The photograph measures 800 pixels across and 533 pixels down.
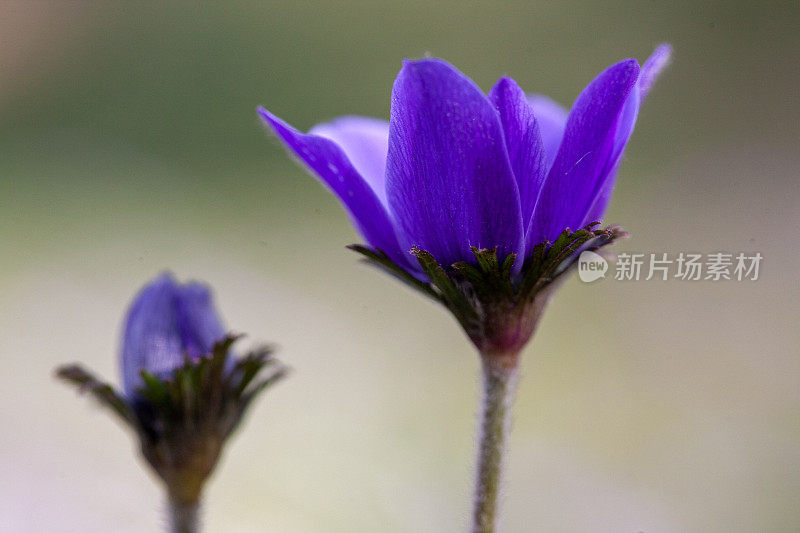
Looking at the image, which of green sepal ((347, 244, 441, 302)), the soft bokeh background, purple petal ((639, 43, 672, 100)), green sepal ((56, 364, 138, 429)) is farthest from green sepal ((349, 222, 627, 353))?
the soft bokeh background

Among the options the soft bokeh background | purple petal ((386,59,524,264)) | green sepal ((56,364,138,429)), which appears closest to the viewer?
purple petal ((386,59,524,264))

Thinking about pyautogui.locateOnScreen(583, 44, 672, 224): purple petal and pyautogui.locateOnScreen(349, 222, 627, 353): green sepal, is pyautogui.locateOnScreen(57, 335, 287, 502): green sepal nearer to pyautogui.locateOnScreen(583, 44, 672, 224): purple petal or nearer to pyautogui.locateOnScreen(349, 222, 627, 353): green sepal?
pyautogui.locateOnScreen(349, 222, 627, 353): green sepal

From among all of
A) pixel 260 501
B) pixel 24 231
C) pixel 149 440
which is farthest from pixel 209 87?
pixel 149 440

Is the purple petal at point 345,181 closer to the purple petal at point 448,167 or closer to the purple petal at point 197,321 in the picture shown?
the purple petal at point 448,167

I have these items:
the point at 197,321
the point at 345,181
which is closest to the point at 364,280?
the point at 197,321

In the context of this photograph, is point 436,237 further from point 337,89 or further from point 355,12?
point 355,12

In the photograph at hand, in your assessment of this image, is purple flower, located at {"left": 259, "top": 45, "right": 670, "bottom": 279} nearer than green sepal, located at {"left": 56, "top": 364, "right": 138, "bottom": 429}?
Yes

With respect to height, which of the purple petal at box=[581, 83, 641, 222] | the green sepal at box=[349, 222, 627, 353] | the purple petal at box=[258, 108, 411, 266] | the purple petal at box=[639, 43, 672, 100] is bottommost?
the green sepal at box=[349, 222, 627, 353]
